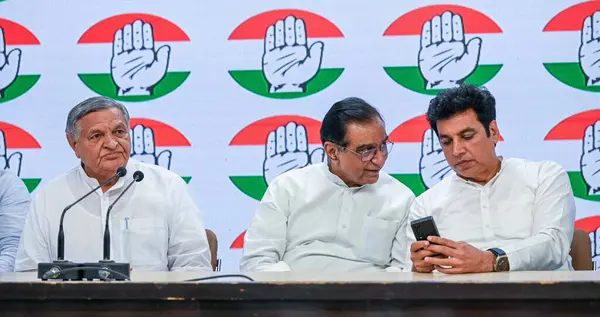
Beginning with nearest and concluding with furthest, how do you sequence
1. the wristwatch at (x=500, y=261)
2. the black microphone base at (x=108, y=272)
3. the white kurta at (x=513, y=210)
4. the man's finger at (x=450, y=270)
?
the black microphone base at (x=108, y=272), the man's finger at (x=450, y=270), the wristwatch at (x=500, y=261), the white kurta at (x=513, y=210)

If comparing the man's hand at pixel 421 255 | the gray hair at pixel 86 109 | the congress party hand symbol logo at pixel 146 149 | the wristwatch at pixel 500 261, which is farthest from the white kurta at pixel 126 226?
the wristwatch at pixel 500 261

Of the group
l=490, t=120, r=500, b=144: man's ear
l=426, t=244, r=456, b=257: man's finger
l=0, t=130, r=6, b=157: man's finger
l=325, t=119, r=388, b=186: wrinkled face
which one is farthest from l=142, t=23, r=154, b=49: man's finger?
l=426, t=244, r=456, b=257: man's finger

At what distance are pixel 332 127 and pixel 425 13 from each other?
915 millimetres

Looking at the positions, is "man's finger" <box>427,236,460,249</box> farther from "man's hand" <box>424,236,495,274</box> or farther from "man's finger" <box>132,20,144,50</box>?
"man's finger" <box>132,20,144,50</box>

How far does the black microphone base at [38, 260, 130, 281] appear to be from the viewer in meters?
2.52

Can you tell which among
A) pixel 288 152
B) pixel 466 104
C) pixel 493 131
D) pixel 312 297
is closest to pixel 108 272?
pixel 312 297

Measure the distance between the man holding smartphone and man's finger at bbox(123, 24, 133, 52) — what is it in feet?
5.86

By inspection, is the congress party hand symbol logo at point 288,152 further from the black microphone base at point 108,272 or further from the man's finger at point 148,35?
the black microphone base at point 108,272

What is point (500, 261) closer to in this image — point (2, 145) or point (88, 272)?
point (88, 272)

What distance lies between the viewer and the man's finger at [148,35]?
179 inches

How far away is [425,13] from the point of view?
4410mm

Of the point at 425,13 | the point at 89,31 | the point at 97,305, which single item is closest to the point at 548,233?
the point at 425,13

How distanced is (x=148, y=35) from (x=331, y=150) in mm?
1298

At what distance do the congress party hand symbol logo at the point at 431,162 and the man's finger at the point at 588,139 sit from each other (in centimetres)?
70
